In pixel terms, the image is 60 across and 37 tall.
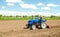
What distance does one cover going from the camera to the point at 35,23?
62.8 ft

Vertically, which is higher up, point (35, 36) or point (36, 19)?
point (36, 19)

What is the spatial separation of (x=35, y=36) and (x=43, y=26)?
572 centimetres

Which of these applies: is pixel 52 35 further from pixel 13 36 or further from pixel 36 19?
pixel 36 19

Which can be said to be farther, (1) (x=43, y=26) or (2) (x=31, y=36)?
→ (1) (x=43, y=26)

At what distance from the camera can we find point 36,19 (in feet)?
63.3

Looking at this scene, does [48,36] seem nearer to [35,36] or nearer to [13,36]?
[35,36]

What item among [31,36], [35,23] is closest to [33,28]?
[35,23]

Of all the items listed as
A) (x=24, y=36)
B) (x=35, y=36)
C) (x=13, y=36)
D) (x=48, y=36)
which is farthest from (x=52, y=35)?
(x=13, y=36)

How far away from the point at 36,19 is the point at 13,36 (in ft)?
18.6

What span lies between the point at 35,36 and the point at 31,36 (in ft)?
1.11

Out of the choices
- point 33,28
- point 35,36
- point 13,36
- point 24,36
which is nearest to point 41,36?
point 35,36

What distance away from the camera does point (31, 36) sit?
14.2 meters

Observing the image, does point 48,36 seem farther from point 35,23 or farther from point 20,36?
point 35,23

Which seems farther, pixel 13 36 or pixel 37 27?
pixel 37 27
